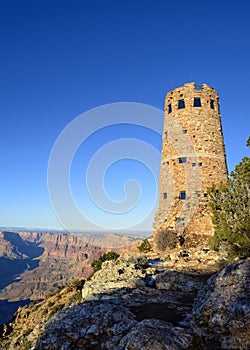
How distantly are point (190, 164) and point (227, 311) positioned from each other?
24987mm

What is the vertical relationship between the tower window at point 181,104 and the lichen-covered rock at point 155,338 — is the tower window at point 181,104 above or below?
above

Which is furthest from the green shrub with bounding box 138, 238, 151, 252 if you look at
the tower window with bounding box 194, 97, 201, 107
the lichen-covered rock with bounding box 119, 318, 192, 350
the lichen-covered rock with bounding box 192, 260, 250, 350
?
the lichen-covered rock with bounding box 119, 318, 192, 350

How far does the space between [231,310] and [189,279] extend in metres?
7.51

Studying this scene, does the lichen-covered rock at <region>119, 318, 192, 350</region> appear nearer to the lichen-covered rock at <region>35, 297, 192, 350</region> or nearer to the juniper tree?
the lichen-covered rock at <region>35, 297, 192, 350</region>

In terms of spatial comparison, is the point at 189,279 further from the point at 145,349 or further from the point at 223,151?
the point at 223,151

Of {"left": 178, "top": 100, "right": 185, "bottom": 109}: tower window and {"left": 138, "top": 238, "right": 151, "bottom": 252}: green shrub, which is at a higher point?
{"left": 178, "top": 100, "right": 185, "bottom": 109}: tower window

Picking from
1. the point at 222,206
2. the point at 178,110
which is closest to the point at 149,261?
the point at 222,206

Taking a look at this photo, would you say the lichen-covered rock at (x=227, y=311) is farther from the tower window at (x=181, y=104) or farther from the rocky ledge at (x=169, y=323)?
the tower window at (x=181, y=104)

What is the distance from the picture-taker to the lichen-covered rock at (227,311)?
240 inches

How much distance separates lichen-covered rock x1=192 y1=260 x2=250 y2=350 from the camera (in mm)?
6094

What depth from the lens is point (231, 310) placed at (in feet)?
21.3

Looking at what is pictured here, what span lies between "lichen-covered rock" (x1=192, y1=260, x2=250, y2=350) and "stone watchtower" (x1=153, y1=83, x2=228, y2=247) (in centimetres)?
2109

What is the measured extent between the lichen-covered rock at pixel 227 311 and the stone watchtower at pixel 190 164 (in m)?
21.1

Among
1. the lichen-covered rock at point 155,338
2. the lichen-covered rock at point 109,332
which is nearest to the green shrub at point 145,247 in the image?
the lichen-covered rock at point 109,332
